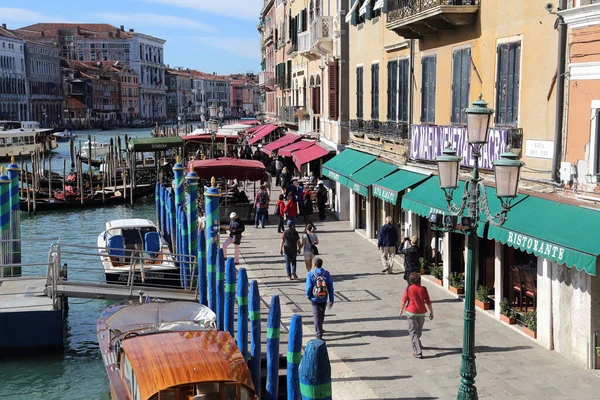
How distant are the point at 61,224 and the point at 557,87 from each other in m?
25.6

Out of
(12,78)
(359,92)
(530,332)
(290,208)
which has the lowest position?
(530,332)

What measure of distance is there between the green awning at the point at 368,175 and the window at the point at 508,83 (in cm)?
525

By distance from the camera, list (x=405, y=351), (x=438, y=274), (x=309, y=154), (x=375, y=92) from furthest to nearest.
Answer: (x=309, y=154), (x=375, y=92), (x=438, y=274), (x=405, y=351)

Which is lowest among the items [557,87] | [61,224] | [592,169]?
[61,224]

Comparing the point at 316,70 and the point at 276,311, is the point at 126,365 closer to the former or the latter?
the point at 276,311

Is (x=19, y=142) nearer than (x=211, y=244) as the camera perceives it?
No

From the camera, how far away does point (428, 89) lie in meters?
16.7

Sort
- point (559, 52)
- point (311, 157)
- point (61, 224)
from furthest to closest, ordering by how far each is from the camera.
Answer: point (61, 224), point (311, 157), point (559, 52)

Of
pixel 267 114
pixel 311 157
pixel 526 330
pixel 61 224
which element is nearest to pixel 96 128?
pixel 267 114

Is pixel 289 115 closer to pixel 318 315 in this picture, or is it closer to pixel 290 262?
pixel 290 262

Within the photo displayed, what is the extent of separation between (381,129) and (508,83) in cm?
733

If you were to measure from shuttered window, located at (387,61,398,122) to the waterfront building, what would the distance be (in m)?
101

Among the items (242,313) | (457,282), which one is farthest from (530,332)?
(242,313)

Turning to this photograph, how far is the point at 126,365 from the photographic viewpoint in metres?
10.2
